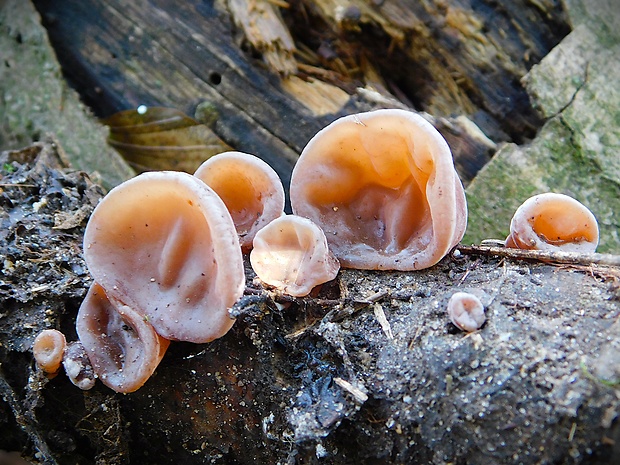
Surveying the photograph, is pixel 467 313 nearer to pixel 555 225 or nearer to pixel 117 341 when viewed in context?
pixel 555 225

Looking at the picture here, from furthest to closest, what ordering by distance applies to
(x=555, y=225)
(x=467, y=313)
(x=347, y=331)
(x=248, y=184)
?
(x=248, y=184) → (x=555, y=225) → (x=347, y=331) → (x=467, y=313)

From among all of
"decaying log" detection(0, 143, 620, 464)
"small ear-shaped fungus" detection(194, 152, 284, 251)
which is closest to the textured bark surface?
"decaying log" detection(0, 143, 620, 464)

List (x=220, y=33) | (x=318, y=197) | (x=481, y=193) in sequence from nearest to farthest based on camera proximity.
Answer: (x=318, y=197) → (x=481, y=193) → (x=220, y=33)

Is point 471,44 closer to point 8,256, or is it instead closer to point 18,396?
point 8,256

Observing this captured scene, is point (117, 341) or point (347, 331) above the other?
point (347, 331)

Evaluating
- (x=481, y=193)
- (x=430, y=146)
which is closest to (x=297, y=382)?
(x=430, y=146)

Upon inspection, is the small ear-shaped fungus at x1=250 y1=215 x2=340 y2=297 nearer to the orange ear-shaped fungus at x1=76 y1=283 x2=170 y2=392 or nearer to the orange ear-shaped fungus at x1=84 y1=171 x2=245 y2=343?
the orange ear-shaped fungus at x1=84 y1=171 x2=245 y2=343

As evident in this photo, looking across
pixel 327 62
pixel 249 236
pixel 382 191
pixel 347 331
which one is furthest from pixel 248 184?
pixel 327 62
